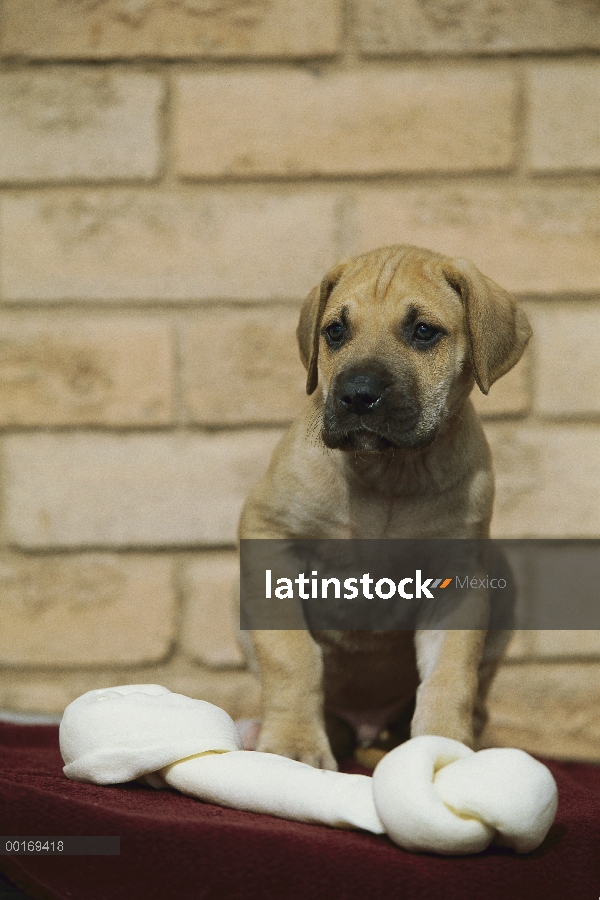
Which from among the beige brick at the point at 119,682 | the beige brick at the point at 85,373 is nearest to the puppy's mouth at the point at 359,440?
the beige brick at the point at 85,373

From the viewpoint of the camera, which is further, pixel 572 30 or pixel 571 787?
pixel 572 30

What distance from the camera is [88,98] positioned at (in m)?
3.06

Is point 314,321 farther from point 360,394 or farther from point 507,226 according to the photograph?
point 507,226

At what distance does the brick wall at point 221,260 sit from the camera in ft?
9.96

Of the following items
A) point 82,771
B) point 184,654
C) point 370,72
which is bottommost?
point 184,654

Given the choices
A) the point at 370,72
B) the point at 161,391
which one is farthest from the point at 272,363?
the point at 370,72

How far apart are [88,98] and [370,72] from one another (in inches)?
38.7

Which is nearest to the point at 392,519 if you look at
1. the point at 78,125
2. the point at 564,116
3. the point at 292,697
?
the point at 292,697

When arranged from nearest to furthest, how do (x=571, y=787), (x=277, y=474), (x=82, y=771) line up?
(x=82, y=771) → (x=571, y=787) → (x=277, y=474)

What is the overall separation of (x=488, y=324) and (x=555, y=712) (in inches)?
62.4

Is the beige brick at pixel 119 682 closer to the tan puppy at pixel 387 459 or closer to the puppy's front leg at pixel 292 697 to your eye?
the tan puppy at pixel 387 459

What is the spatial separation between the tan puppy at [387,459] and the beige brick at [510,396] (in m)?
0.69

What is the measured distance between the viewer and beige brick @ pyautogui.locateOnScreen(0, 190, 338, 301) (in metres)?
3.07

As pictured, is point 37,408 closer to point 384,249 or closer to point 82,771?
point 384,249
